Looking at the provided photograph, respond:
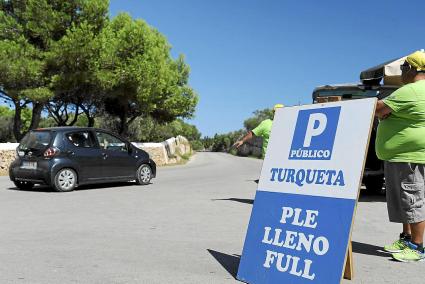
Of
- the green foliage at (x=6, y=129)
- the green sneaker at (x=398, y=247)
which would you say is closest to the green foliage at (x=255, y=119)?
the green foliage at (x=6, y=129)

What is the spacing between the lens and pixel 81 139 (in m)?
12.5

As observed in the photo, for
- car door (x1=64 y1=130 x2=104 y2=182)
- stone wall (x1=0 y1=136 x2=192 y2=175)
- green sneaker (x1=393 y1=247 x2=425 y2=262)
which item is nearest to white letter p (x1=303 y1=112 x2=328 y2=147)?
green sneaker (x1=393 y1=247 x2=425 y2=262)

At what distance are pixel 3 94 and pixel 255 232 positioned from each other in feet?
83.0

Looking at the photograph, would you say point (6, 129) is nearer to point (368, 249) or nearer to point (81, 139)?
point (81, 139)

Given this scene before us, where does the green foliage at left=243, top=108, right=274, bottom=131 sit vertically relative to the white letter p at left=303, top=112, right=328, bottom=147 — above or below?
above

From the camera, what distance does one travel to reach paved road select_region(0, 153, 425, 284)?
15.3 ft

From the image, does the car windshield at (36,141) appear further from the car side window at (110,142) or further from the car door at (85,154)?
the car side window at (110,142)

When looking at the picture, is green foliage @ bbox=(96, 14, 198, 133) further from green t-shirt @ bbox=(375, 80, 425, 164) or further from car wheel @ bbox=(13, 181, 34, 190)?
green t-shirt @ bbox=(375, 80, 425, 164)

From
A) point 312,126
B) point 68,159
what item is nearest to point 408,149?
point 312,126

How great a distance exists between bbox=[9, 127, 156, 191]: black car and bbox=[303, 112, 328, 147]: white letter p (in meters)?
8.58

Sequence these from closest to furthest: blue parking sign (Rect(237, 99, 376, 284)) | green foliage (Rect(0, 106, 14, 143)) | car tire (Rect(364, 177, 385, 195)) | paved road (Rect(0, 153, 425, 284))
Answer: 1. blue parking sign (Rect(237, 99, 376, 284))
2. paved road (Rect(0, 153, 425, 284))
3. car tire (Rect(364, 177, 385, 195))
4. green foliage (Rect(0, 106, 14, 143))

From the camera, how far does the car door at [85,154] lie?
1219 centimetres

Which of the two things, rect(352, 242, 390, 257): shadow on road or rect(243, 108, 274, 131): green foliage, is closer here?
rect(352, 242, 390, 257): shadow on road

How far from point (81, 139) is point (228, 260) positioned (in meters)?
8.11
